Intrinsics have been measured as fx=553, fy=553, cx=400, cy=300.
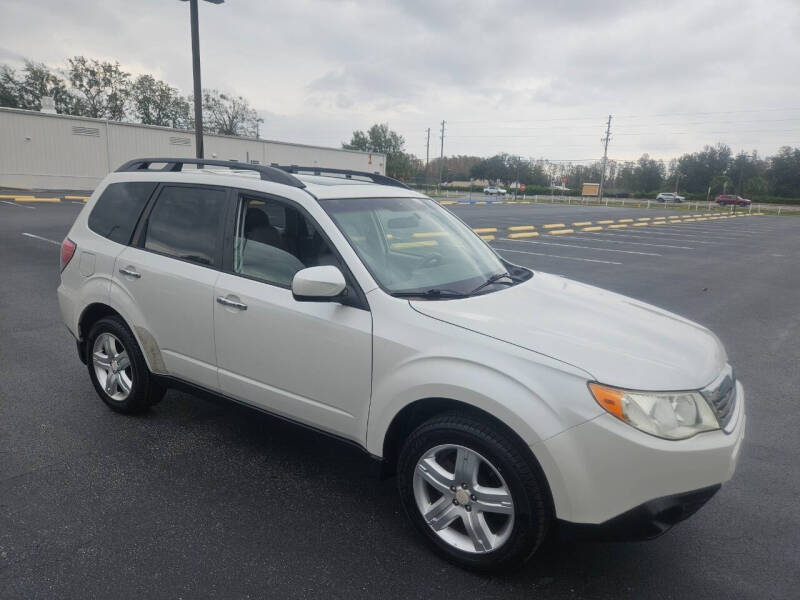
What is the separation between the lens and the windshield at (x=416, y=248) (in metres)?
3.05

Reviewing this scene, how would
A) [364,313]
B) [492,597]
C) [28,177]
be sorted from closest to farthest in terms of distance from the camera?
[492,597]
[364,313]
[28,177]

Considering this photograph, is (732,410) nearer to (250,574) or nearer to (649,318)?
(649,318)

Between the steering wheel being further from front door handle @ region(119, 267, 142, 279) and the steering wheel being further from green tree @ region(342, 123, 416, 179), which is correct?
green tree @ region(342, 123, 416, 179)

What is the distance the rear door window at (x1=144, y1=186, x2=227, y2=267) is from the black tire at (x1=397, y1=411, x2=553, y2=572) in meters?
1.76

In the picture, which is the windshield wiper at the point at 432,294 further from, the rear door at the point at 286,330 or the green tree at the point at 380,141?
the green tree at the point at 380,141

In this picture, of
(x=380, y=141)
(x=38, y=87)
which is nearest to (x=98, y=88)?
(x=38, y=87)

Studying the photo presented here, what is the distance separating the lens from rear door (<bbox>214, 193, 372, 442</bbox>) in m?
2.85

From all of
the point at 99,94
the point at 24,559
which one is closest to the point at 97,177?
the point at 99,94

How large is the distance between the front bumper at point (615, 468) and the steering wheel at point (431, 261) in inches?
54.5

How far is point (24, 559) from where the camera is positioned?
257cm

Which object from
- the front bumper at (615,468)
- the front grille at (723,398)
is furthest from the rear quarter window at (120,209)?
the front grille at (723,398)

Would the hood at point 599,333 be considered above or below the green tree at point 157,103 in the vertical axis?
below

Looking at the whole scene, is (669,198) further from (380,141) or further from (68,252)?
(68,252)

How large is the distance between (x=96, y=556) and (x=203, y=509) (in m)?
0.55
